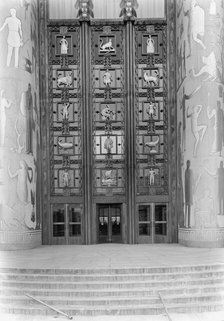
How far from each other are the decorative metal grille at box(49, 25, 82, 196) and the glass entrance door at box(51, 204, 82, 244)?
64 cm

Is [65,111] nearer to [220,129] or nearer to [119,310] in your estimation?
[220,129]

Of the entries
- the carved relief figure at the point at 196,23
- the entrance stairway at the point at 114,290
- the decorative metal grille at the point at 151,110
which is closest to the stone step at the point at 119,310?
the entrance stairway at the point at 114,290

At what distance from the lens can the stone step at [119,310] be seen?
10070 millimetres

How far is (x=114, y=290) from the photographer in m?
10.8

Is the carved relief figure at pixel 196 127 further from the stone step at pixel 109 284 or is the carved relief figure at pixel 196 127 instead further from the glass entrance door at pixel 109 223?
the stone step at pixel 109 284

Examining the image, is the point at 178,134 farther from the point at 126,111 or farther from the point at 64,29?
the point at 64,29

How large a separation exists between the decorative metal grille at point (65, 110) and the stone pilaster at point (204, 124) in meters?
4.61

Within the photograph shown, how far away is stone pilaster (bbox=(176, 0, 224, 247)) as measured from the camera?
52.3 feet

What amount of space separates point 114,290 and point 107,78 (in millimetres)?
9924

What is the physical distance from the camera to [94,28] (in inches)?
716

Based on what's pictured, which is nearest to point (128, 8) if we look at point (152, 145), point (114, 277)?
point (152, 145)

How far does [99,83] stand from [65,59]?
69.3 inches

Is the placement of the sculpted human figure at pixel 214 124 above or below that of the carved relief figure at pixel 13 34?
below

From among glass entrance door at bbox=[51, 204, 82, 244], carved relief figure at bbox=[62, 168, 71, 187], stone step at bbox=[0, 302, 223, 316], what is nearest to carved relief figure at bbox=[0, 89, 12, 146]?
carved relief figure at bbox=[62, 168, 71, 187]
